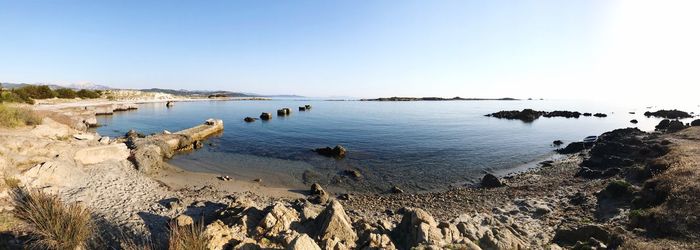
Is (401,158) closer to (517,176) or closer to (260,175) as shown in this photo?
(517,176)

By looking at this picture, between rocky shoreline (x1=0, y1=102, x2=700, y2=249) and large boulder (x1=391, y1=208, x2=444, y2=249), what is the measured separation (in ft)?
0.13

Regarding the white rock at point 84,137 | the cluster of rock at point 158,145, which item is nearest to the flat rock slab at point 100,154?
the cluster of rock at point 158,145

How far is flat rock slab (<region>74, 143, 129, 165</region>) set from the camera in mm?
18811

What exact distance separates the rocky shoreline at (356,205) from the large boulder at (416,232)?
41 mm

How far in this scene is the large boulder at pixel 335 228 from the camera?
9.48 m

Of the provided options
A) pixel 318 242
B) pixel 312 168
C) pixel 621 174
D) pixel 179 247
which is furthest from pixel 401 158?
pixel 179 247

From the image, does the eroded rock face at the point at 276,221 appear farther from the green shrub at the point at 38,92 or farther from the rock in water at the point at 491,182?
the green shrub at the point at 38,92

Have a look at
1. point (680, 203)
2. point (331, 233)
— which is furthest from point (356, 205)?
point (680, 203)

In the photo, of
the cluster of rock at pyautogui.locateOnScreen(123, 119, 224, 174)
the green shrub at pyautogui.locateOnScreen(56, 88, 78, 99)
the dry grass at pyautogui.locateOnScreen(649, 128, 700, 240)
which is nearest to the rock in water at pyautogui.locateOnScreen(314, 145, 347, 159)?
the cluster of rock at pyautogui.locateOnScreen(123, 119, 224, 174)

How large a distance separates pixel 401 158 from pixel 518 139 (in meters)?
24.6

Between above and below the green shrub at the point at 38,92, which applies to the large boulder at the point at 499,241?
below

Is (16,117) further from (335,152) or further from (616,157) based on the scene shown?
(616,157)

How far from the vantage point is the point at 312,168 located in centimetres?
2648

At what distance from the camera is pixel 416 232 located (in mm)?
10094
